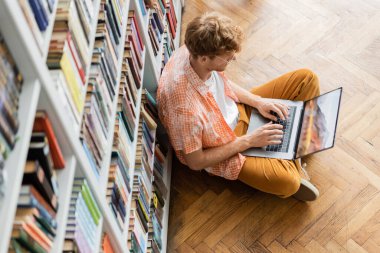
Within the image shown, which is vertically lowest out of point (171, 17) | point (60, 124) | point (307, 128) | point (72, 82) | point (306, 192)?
point (306, 192)

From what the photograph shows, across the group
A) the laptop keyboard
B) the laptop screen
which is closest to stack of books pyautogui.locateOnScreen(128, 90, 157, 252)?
the laptop keyboard

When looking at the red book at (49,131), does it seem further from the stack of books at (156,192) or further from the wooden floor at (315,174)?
the wooden floor at (315,174)

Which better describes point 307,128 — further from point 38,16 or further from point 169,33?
point 38,16

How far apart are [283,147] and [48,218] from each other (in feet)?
3.92

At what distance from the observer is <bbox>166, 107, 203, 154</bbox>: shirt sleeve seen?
5.93ft

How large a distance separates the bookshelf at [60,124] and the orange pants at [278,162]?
52 cm

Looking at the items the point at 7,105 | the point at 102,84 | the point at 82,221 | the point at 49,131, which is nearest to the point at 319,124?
the point at 102,84

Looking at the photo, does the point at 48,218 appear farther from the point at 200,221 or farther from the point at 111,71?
the point at 200,221

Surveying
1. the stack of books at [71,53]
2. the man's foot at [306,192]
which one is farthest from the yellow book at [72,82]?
the man's foot at [306,192]

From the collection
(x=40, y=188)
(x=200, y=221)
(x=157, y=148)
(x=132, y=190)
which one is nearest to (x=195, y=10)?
(x=157, y=148)

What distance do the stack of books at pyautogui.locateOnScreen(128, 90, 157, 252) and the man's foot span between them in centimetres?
61

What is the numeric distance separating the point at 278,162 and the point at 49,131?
1.15 meters

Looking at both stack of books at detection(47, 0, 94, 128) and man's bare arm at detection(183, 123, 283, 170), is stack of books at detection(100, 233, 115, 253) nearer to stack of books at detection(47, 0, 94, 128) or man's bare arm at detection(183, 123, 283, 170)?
stack of books at detection(47, 0, 94, 128)

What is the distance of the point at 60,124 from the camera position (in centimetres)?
105
